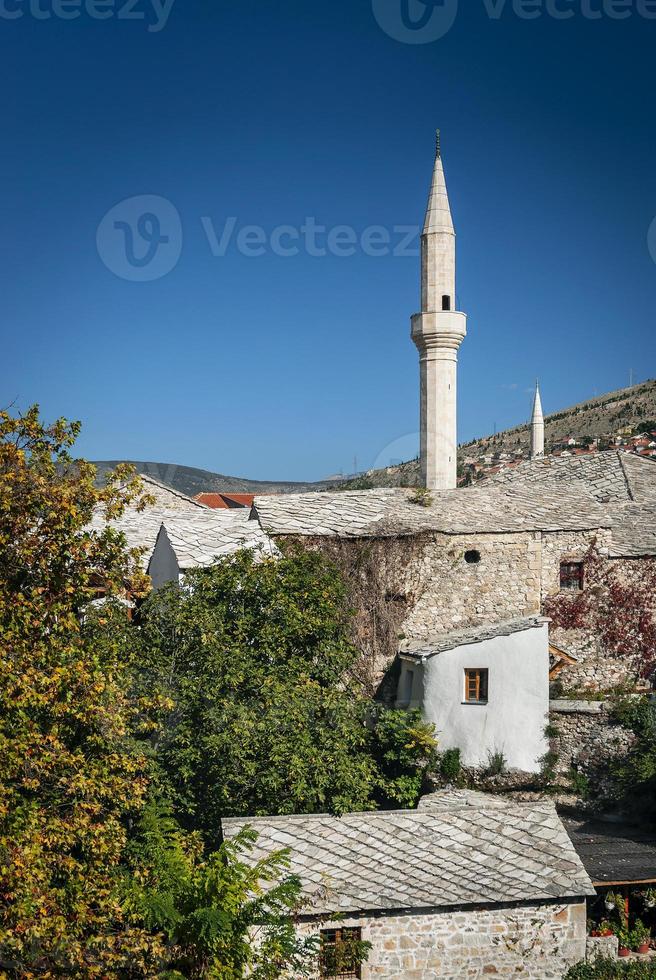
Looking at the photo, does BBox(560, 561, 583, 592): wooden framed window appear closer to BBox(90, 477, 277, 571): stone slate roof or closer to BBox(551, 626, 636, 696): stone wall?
BBox(551, 626, 636, 696): stone wall

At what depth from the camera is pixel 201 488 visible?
173 feet

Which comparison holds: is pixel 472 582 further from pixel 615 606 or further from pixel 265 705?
pixel 265 705

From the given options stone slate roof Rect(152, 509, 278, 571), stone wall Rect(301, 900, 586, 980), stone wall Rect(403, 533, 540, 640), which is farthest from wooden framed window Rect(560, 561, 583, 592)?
stone wall Rect(301, 900, 586, 980)

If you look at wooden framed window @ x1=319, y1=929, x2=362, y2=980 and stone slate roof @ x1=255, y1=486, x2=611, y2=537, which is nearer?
wooden framed window @ x1=319, y1=929, x2=362, y2=980

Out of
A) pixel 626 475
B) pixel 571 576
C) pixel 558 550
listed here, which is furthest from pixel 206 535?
pixel 626 475

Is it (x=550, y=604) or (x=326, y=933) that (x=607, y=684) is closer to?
(x=550, y=604)

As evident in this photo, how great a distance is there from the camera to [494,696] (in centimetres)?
1875

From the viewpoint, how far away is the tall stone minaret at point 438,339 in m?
27.2

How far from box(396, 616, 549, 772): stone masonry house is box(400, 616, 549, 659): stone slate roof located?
50 mm

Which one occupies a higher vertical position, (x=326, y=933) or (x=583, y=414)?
(x=583, y=414)

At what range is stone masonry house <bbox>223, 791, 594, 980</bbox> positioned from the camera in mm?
13156

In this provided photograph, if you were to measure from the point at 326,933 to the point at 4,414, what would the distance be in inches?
336

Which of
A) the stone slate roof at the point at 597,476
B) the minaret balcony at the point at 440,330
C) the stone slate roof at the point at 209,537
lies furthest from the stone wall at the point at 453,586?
the minaret balcony at the point at 440,330

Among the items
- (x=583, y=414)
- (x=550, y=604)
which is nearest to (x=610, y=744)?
(x=550, y=604)
